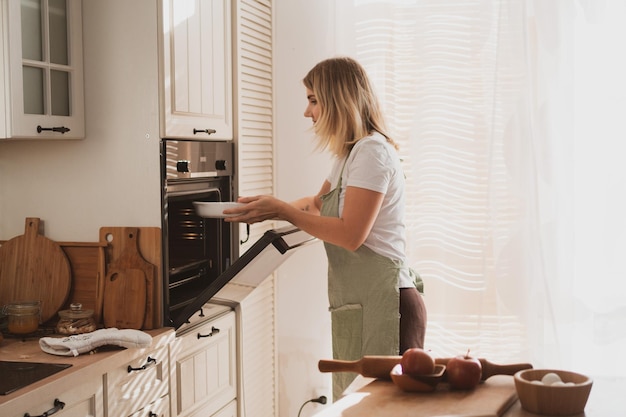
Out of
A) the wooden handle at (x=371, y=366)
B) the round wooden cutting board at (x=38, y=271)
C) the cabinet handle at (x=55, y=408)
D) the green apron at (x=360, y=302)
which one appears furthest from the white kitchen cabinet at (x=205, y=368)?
the wooden handle at (x=371, y=366)

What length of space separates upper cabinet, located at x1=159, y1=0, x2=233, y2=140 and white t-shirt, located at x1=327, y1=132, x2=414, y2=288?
57 cm

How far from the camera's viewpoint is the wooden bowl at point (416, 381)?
5.76 feet

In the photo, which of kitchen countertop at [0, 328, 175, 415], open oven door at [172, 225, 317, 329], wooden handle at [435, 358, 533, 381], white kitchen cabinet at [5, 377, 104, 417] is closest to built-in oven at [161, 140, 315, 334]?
open oven door at [172, 225, 317, 329]

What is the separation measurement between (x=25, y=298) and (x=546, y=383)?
1.81 meters

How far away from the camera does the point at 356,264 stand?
2.67 metres

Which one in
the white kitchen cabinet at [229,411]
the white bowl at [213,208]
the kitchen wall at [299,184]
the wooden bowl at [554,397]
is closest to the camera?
the wooden bowl at [554,397]

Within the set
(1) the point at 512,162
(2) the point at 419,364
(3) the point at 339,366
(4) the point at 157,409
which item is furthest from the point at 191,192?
(1) the point at 512,162

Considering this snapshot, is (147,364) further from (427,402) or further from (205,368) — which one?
(427,402)

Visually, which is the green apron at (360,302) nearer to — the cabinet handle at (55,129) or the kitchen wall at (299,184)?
the cabinet handle at (55,129)

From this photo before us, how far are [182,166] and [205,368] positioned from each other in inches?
30.1

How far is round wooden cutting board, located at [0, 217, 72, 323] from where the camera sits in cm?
275

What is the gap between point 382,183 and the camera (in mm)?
2514

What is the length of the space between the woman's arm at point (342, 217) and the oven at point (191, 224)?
13.8 inches

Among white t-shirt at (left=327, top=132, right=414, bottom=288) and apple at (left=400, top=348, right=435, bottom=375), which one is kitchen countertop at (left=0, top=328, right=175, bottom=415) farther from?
apple at (left=400, top=348, right=435, bottom=375)
